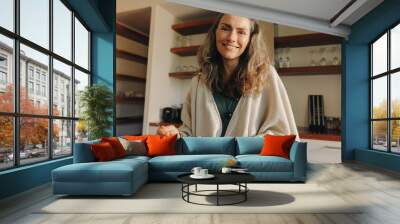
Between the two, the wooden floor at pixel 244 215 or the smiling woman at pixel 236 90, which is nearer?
the wooden floor at pixel 244 215

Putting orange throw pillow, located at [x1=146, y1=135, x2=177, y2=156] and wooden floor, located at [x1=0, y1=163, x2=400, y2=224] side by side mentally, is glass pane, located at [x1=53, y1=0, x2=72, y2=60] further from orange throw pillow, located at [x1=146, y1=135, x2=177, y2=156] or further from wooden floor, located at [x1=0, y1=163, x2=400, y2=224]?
wooden floor, located at [x1=0, y1=163, x2=400, y2=224]

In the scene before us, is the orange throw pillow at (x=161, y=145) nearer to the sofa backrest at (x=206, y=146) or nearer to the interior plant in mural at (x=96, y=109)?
the sofa backrest at (x=206, y=146)

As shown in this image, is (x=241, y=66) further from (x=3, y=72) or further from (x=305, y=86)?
(x=3, y=72)

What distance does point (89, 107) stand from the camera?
24.6 feet

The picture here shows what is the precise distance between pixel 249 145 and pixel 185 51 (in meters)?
3.18

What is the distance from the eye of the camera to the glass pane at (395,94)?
7270 mm

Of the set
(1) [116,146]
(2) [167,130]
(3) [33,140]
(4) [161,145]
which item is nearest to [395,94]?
(2) [167,130]

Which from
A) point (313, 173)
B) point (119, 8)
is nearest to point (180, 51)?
point (119, 8)

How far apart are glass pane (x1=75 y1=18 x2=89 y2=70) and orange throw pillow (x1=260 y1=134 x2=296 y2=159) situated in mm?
3923

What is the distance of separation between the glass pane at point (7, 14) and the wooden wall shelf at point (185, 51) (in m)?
4.16

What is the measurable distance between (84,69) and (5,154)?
335 centimetres

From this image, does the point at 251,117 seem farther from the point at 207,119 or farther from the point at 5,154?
the point at 5,154

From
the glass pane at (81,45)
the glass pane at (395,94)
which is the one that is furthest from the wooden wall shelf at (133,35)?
the glass pane at (395,94)

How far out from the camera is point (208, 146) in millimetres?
6250
